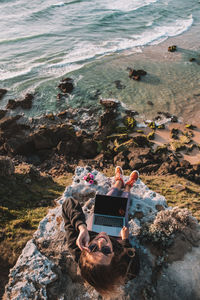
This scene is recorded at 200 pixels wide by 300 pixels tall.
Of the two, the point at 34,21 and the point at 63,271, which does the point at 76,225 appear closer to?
the point at 63,271

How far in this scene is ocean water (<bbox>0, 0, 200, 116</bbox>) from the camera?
16.5m

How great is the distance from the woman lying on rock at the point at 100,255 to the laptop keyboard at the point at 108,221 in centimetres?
36

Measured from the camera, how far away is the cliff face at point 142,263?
432 centimetres

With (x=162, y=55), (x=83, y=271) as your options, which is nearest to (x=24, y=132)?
(x=83, y=271)

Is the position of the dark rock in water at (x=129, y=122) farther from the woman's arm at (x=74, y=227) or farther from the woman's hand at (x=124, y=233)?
the woman's hand at (x=124, y=233)

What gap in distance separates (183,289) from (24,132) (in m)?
11.6

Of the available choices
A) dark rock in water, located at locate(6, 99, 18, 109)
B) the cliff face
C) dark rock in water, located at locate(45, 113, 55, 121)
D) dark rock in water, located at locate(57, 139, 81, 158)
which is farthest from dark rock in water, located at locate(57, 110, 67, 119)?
the cliff face

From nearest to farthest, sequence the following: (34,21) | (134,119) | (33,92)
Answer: (134,119) < (33,92) < (34,21)

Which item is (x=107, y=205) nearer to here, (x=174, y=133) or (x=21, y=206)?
(x=21, y=206)

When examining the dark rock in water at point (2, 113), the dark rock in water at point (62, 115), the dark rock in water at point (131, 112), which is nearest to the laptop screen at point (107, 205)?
the dark rock in water at point (131, 112)

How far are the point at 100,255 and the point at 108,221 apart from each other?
181 centimetres

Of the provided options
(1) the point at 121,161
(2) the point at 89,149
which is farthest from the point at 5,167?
(1) the point at 121,161

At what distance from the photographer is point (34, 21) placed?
30016 mm

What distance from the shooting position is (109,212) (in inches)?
217
